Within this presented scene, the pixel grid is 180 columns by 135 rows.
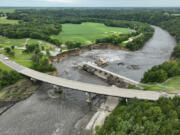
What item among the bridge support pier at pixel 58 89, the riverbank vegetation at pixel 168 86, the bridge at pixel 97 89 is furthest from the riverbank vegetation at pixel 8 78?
the riverbank vegetation at pixel 168 86

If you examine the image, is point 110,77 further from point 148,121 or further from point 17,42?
point 17,42

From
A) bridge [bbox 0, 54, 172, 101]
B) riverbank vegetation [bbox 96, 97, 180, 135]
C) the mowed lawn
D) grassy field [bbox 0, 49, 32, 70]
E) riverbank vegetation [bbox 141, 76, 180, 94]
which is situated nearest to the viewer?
riverbank vegetation [bbox 96, 97, 180, 135]

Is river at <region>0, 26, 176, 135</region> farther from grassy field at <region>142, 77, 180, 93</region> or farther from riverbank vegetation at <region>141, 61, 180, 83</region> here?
grassy field at <region>142, 77, 180, 93</region>

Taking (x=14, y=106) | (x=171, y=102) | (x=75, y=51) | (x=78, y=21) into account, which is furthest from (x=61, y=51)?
(x=78, y=21)

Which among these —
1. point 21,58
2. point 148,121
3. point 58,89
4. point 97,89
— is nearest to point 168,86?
point 97,89

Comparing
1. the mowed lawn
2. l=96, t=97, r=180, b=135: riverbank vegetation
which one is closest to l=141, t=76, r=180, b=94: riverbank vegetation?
l=96, t=97, r=180, b=135: riverbank vegetation

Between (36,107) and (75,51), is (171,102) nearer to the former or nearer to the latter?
(36,107)

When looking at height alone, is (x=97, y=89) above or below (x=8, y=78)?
above
